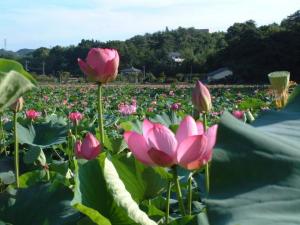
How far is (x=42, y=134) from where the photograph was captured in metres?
1.97

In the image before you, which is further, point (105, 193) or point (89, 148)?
point (89, 148)

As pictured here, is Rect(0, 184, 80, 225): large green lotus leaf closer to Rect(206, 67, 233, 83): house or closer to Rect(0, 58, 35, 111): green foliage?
Rect(0, 58, 35, 111): green foliage

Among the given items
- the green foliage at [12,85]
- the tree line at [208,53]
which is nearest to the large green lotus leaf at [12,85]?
the green foliage at [12,85]

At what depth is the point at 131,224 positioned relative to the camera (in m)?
0.58

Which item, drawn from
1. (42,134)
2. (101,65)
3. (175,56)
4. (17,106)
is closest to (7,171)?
(17,106)

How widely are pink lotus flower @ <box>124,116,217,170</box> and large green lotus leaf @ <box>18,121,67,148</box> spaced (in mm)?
1208

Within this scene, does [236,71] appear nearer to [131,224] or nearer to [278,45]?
[278,45]

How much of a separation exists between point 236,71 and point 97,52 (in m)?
37.8

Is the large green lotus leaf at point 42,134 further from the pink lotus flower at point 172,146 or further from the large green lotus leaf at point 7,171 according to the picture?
the pink lotus flower at point 172,146

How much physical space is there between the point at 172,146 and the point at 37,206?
0.68ft

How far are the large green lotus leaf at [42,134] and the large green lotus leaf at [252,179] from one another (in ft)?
4.62

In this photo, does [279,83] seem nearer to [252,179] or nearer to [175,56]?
[252,179]

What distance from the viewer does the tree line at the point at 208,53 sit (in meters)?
35.8

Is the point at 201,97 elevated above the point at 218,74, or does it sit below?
above
